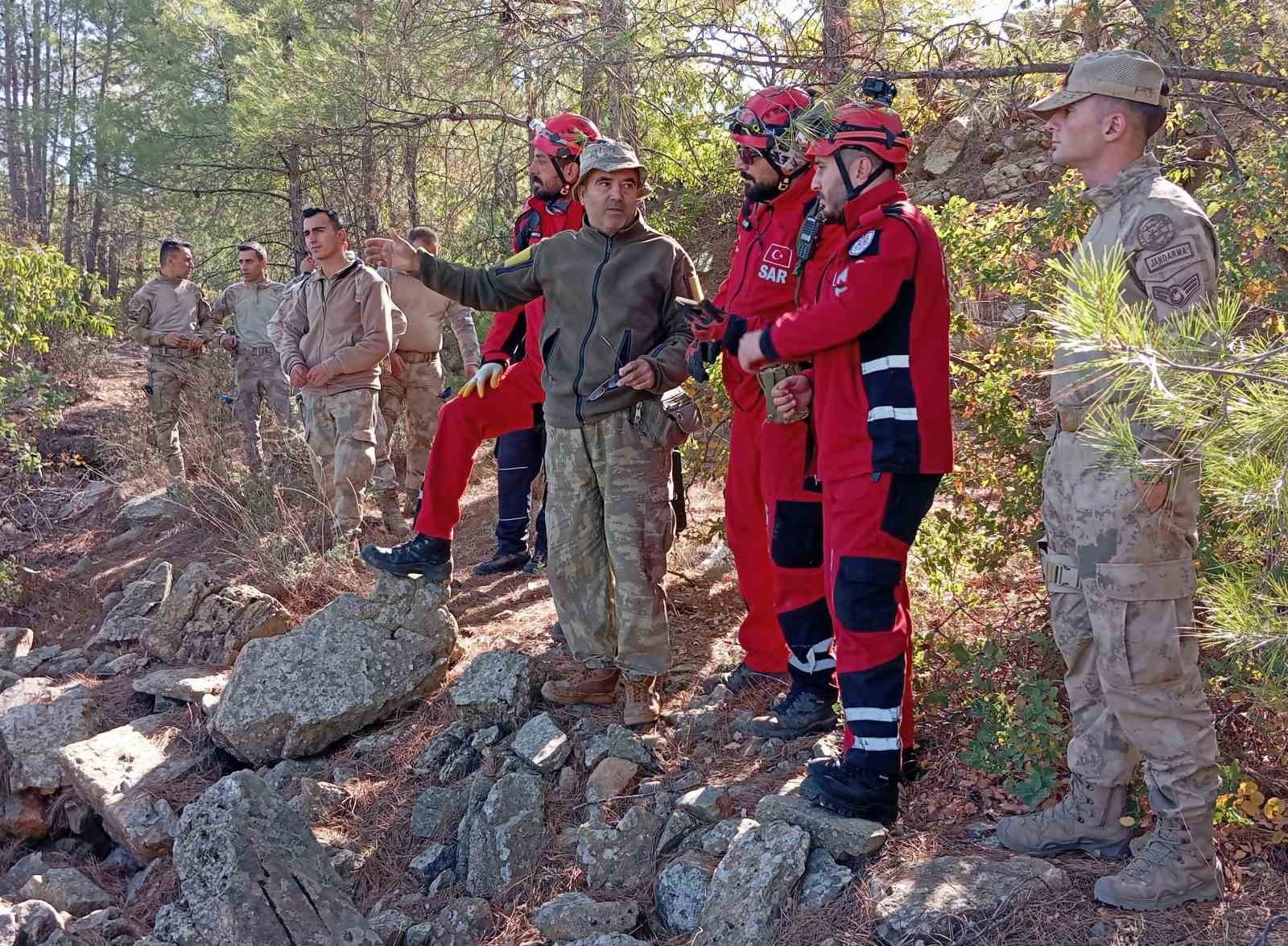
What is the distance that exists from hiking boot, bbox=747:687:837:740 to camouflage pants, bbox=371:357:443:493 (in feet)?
14.2

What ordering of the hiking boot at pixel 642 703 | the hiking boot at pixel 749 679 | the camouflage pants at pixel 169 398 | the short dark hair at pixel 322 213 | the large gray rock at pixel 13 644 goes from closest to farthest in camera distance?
1. the hiking boot at pixel 642 703
2. the hiking boot at pixel 749 679
3. the short dark hair at pixel 322 213
4. the large gray rock at pixel 13 644
5. the camouflage pants at pixel 169 398

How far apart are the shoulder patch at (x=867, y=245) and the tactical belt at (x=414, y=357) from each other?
517cm

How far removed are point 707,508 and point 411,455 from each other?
2.25 m

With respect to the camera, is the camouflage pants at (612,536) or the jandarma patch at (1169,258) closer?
the jandarma patch at (1169,258)

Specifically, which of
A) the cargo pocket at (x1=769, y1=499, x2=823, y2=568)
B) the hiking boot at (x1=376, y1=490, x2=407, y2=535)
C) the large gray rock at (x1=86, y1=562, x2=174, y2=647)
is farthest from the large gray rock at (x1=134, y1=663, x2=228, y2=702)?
the cargo pocket at (x1=769, y1=499, x2=823, y2=568)

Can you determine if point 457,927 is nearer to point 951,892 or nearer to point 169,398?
point 951,892

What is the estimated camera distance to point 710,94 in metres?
5.50

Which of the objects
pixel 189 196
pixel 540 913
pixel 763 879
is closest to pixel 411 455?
pixel 540 913

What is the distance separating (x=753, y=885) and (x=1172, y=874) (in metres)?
1.15

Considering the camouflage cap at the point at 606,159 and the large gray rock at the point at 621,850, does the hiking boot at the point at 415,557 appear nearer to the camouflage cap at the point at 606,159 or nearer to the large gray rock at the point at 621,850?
the large gray rock at the point at 621,850

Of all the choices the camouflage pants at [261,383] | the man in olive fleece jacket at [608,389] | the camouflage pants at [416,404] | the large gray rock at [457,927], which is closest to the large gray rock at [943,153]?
the camouflage pants at [416,404]

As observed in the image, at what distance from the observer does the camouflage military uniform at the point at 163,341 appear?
9.82m

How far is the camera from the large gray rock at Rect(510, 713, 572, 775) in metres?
4.39

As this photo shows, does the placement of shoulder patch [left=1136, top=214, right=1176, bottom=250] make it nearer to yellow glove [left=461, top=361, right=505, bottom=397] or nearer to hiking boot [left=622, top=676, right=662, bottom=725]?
hiking boot [left=622, top=676, right=662, bottom=725]
